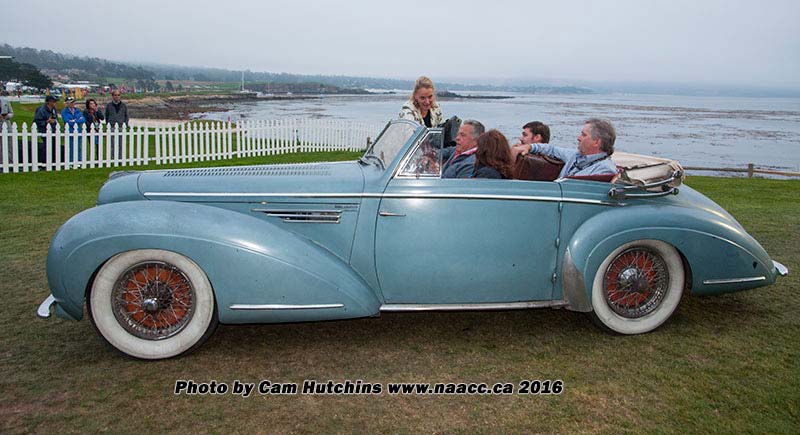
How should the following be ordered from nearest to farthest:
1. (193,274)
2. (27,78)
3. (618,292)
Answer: (193,274) → (618,292) → (27,78)

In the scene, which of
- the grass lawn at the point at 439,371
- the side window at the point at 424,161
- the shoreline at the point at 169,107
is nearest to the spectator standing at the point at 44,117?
the grass lawn at the point at 439,371

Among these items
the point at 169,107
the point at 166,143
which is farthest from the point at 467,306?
the point at 169,107

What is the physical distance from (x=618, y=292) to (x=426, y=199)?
62.7 inches

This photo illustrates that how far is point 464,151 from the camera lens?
4.87 metres

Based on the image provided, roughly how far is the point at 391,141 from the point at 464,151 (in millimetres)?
588

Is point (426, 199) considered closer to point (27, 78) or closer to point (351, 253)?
point (351, 253)

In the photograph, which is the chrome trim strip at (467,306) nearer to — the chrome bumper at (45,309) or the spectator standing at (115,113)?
the chrome bumper at (45,309)

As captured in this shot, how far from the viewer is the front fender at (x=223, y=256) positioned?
388cm

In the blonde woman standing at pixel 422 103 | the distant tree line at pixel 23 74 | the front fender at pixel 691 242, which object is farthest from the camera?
the distant tree line at pixel 23 74

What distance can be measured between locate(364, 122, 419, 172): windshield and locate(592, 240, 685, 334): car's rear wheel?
1.67 metres

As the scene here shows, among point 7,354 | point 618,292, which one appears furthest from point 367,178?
point 7,354

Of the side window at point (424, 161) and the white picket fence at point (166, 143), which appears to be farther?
the white picket fence at point (166, 143)

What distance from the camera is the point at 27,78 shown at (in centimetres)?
6625

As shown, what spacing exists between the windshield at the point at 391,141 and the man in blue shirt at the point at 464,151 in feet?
1.30
